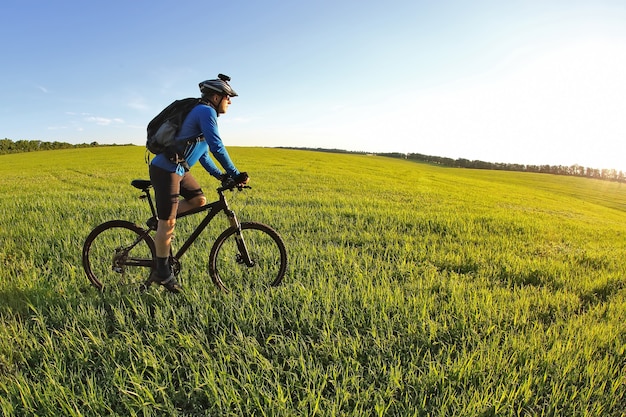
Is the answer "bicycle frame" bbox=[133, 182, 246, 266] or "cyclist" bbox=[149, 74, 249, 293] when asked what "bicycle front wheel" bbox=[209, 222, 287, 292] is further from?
"cyclist" bbox=[149, 74, 249, 293]

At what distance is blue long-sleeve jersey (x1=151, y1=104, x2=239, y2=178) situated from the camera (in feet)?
11.4

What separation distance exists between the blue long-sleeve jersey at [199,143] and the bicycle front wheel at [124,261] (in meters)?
1.05

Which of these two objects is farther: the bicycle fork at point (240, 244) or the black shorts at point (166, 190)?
the bicycle fork at point (240, 244)

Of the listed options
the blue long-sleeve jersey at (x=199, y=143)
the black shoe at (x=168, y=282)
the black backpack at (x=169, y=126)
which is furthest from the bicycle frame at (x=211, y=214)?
the black backpack at (x=169, y=126)

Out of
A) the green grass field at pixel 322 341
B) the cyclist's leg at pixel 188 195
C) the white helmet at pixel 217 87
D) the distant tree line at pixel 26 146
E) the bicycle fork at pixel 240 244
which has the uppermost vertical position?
the distant tree line at pixel 26 146

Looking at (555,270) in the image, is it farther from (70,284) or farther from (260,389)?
(70,284)

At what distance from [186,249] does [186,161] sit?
45.5 inches

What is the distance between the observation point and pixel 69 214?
7.91m

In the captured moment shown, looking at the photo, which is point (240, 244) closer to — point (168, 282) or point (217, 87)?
point (168, 282)

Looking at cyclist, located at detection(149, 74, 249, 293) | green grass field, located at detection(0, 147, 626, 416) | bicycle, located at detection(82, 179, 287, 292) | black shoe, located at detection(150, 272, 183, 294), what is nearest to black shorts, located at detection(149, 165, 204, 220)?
cyclist, located at detection(149, 74, 249, 293)

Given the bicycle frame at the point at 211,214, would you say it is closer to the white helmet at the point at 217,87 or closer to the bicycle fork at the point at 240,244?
the bicycle fork at the point at 240,244

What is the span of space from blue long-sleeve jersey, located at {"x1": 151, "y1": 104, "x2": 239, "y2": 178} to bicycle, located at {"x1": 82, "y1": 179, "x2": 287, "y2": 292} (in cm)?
32

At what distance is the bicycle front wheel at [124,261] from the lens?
4.13m

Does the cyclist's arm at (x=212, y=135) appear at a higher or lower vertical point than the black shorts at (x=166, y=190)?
higher
